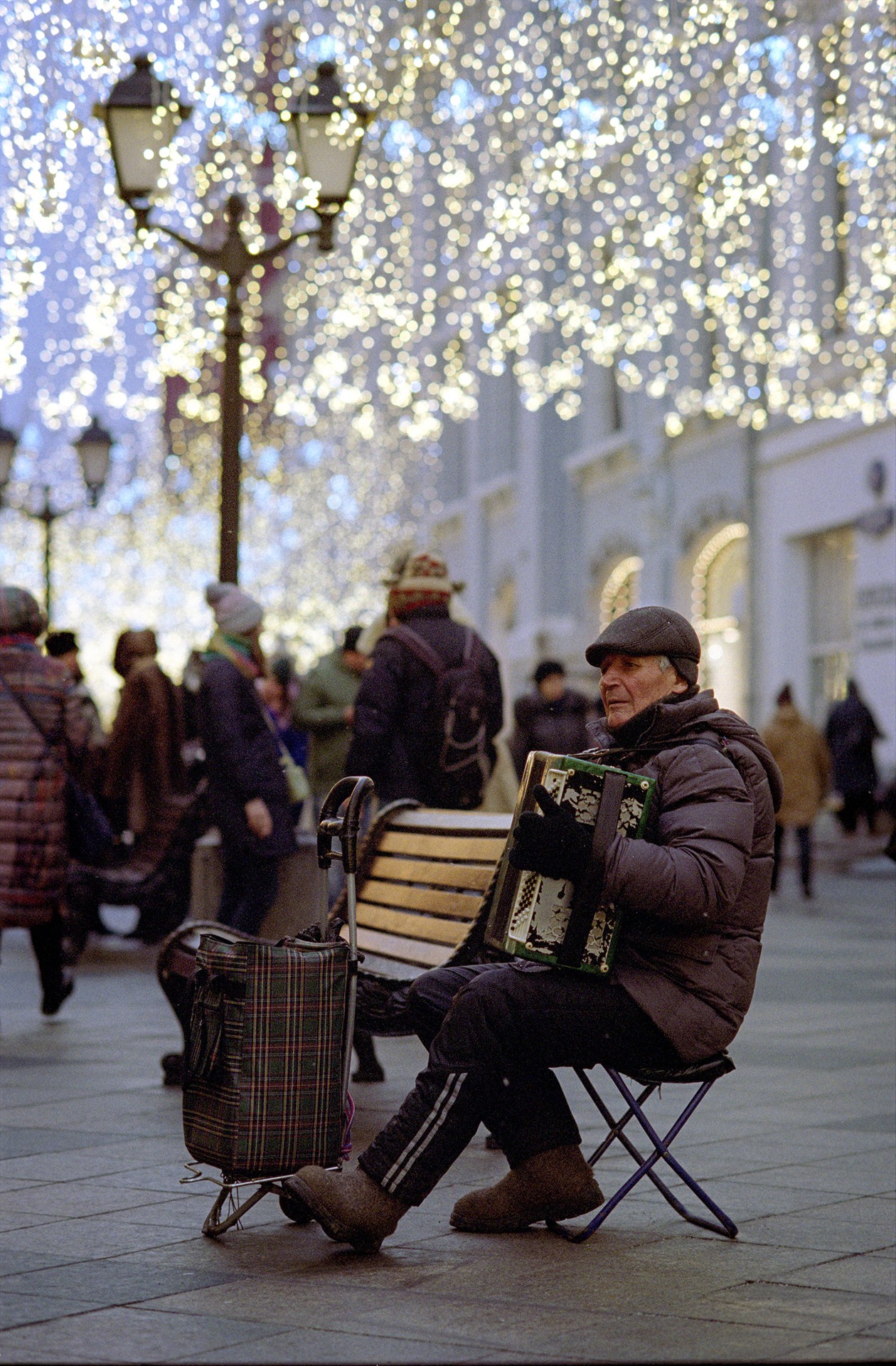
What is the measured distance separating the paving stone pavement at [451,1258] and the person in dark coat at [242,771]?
0.95 m

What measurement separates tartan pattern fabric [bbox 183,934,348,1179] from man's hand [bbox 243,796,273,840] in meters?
3.19

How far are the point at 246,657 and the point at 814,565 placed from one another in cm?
1711

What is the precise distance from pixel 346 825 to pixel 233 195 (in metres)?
6.68

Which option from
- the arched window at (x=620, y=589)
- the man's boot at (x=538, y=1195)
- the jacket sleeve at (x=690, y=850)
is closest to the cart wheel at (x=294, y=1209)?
the man's boot at (x=538, y=1195)

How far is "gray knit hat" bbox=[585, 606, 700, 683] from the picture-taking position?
4.92 metres

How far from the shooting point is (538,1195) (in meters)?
5.03

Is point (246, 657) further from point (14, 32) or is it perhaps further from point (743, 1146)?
point (14, 32)

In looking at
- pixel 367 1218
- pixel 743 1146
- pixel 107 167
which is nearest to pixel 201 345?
pixel 107 167

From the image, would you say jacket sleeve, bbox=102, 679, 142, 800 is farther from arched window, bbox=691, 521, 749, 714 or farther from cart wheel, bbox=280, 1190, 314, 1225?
arched window, bbox=691, 521, 749, 714

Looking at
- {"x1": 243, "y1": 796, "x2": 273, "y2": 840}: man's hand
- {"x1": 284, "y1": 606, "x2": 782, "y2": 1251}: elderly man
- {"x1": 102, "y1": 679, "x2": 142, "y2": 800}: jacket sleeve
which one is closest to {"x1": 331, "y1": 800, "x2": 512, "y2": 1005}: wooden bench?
{"x1": 243, "y1": 796, "x2": 273, "y2": 840}: man's hand

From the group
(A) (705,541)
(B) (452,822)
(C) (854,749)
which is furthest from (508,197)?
(B) (452,822)

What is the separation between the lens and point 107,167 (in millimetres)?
17000

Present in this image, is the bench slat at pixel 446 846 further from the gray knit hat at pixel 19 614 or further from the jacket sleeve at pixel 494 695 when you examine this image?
the gray knit hat at pixel 19 614

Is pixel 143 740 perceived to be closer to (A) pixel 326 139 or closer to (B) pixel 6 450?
(A) pixel 326 139
